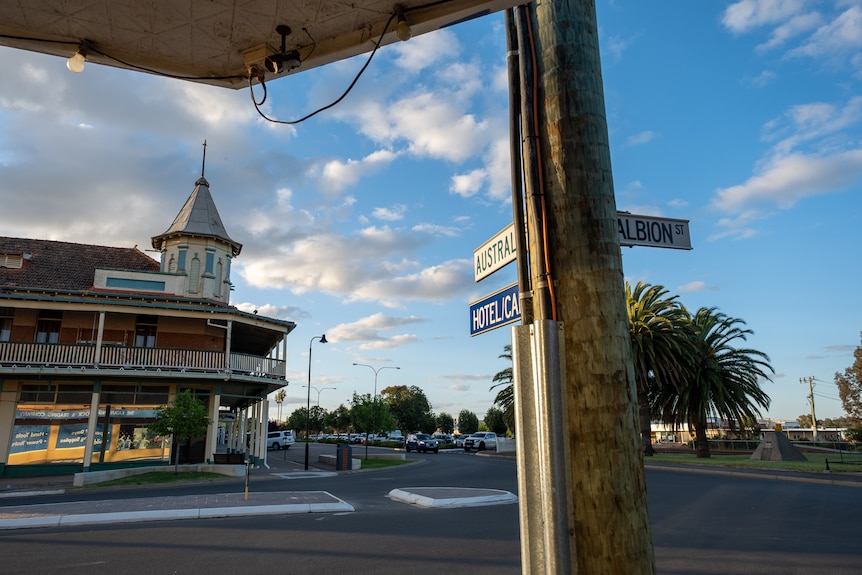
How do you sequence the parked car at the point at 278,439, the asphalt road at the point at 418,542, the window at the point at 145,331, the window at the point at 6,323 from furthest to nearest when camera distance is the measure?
the parked car at the point at 278,439 → the window at the point at 145,331 → the window at the point at 6,323 → the asphalt road at the point at 418,542

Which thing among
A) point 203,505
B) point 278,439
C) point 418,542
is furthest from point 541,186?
point 278,439

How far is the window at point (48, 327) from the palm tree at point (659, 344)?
30580 millimetres

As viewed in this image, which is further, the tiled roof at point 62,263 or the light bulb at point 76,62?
the tiled roof at point 62,263

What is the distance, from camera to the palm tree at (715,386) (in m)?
33.9

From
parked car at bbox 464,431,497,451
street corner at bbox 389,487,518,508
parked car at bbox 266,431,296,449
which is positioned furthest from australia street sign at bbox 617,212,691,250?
parked car at bbox 266,431,296,449

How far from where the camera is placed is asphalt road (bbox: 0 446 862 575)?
8352 millimetres

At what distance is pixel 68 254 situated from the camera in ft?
109

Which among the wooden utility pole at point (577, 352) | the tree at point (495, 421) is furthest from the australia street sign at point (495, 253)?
the tree at point (495, 421)

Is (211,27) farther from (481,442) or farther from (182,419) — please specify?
(481,442)

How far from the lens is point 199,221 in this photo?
112ft

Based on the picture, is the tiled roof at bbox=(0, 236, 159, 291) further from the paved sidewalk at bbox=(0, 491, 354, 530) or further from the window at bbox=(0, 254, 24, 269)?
the paved sidewalk at bbox=(0, 491, 354, 530)

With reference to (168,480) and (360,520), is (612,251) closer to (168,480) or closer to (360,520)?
(360,520)

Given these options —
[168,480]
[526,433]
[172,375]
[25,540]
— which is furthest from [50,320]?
[526,433]

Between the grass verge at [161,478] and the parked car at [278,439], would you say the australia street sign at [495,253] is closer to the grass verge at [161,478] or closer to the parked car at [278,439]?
the grass verge at [161,478]
